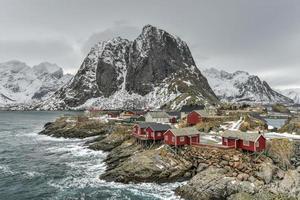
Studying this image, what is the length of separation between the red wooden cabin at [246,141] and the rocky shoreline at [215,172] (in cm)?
155

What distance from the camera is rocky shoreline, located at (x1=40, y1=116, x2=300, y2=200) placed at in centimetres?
4612

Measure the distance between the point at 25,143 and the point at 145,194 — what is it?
220ft

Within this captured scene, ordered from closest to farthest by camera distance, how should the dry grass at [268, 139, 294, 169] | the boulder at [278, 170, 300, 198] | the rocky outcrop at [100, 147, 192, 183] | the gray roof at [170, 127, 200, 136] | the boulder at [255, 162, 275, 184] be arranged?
the boulder at [278, 170, 300, 198] → the boulder at [255, 162, 275, 184] → the rocky outcrop at [100, 147, 192, 183] → the dry grass at [268, 139, 294, 169] → the gray roof at [170, 127, 200, 136]

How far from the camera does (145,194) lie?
4822 cm

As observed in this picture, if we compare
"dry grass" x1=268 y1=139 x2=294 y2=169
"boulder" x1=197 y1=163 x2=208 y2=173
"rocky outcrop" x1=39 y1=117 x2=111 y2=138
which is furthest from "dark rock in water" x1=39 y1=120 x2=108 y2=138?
"dry grass" x1=268 y1=139 x2=294 y2=169

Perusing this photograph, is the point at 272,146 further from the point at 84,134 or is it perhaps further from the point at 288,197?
the point at 84,134

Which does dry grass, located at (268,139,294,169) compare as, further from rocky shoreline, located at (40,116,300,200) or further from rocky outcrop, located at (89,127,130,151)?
rocky outcrop, located at (89,127,130,151)

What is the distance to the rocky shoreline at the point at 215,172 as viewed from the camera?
46.1m

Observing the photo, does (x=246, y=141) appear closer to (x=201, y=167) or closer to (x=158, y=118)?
(x=201, y=167)

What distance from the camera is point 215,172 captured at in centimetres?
5150

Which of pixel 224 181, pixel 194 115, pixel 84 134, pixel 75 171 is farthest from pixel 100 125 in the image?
pixel 224 181

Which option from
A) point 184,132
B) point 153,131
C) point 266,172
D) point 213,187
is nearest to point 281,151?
point 266,172

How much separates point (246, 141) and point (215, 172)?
984cm

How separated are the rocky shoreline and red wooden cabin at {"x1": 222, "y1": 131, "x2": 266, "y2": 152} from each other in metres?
1.55
